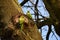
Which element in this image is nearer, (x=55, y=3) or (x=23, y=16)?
(x=55, y=3)

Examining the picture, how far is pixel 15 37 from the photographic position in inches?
42.0

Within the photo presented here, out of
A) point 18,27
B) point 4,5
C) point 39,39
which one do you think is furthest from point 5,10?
point 39,39

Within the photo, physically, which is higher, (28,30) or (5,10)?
(5,10)

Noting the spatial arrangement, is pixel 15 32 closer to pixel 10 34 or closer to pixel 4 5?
pixel 10 34

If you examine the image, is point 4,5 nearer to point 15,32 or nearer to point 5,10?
point 5,10

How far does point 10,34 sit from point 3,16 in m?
0.12

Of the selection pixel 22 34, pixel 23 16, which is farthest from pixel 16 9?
pixel 22 34

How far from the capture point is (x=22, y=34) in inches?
42.2

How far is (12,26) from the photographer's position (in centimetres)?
110

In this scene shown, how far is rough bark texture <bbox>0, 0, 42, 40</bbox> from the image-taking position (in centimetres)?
108

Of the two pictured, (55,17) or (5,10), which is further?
(5,10)

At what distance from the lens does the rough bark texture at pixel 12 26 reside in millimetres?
1075

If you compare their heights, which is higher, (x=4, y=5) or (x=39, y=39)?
(x=4, y=5)

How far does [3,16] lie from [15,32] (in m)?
0.13
